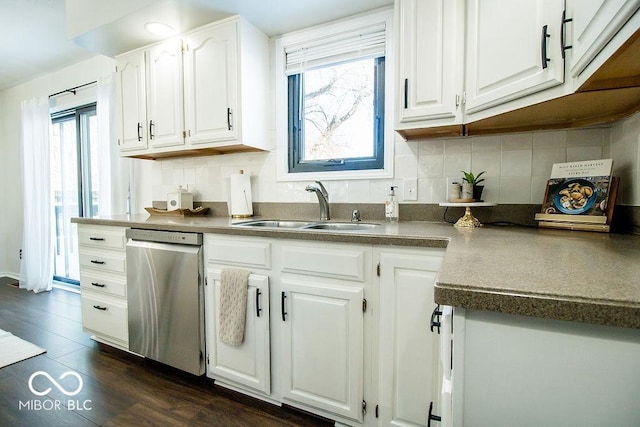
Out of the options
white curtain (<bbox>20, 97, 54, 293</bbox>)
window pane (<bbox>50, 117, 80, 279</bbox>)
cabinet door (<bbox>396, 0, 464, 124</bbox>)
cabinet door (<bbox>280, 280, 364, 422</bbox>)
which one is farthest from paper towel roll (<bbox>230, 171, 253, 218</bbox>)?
white curtain (<bbox>20, 97, 54, 293</bbox>)

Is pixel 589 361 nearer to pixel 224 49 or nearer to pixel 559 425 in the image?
pixel 559 425

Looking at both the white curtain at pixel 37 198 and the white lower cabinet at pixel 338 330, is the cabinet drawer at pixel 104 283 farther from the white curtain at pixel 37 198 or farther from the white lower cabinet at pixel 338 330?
the white curtain at pixel 37 198

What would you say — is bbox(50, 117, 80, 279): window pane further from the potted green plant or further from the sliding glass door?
the potted green plant

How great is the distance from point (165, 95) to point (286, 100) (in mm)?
897

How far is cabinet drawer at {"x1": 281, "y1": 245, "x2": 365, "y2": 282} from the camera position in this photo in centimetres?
123

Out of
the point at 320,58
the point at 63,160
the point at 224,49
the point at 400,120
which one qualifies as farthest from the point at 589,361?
the point at 63,160

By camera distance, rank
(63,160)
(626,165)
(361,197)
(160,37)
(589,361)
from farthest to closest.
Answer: (63,160), (160,37), (361,197), (626,165), (589,361)

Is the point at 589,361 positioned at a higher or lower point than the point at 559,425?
higher

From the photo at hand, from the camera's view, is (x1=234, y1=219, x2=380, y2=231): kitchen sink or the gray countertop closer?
the gray countertop

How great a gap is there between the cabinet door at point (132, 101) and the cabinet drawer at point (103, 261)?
85 centimetres

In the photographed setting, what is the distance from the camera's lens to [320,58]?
1972mm

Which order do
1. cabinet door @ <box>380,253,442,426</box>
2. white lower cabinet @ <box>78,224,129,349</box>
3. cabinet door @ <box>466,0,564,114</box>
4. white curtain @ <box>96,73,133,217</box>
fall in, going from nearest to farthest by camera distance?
cabinet door @ <box>466,0,564,114</box> → cabinet door @ <box>380,253,442,426</box> → white lower cabinet @ <box>78,224,129,349</box> → white curtain @ <box>96,73,133,217</box>

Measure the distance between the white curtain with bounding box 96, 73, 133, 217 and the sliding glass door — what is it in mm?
525

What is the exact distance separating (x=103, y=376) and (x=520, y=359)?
7.14ft
